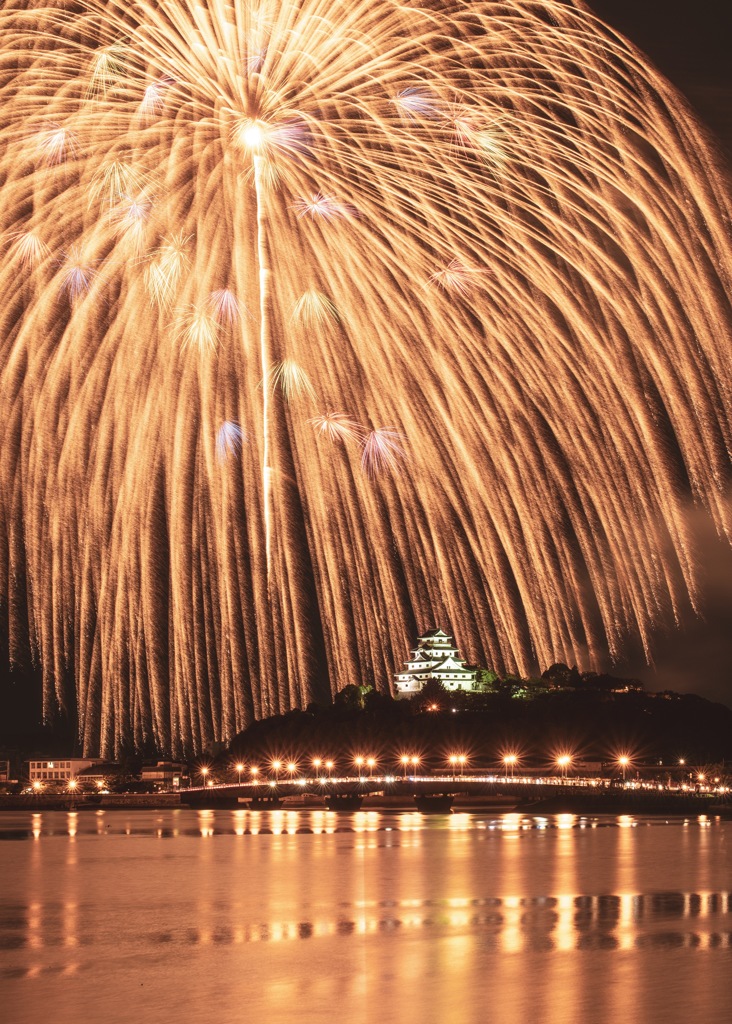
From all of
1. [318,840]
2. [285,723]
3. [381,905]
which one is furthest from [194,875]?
[285,723]

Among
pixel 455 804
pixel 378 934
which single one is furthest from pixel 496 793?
pixel 378 934

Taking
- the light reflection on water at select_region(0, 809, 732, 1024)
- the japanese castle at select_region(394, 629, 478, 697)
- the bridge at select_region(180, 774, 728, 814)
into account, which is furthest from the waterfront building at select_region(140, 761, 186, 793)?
the light reflection on water at select_region(0, 809, 732, 1024)

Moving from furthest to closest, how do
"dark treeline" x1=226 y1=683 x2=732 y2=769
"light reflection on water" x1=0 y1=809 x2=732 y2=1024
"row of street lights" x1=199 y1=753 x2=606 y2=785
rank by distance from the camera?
"dark treeline" x1=226 y1=683 x2=732 y2=769, "row of street lights" x1=199 y1=753 x2=606 y2=785, "light reflection on water" x1=0 y1=809 x2=732 y2=1024

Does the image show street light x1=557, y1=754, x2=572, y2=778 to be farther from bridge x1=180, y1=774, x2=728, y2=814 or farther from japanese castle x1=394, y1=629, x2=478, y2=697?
japanese castle x1=394, y1=629, x2=478, y2=697

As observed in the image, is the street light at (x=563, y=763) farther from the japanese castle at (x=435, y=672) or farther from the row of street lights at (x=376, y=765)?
the japanese castle at (x=435, y=672)

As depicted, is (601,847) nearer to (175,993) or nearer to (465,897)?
(465,897)
